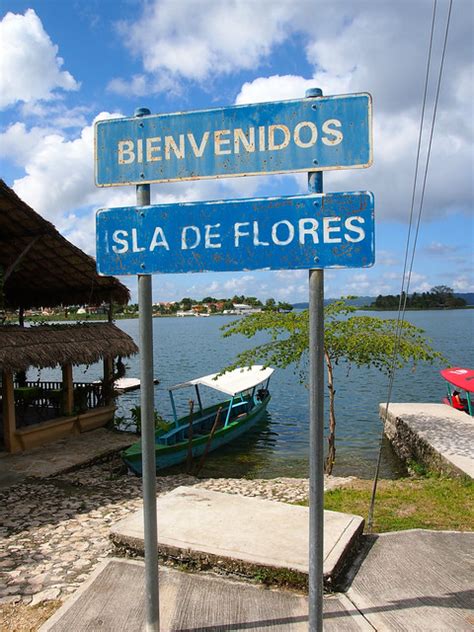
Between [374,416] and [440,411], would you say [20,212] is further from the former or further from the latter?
[374,416]

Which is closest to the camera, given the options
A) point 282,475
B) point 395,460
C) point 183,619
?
point 183,619

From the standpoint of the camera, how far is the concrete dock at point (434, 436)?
35.6 feet

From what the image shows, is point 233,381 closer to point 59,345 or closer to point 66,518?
point 59,345

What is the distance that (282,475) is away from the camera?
14047 mm

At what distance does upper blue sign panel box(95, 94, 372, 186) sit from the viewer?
2.91m

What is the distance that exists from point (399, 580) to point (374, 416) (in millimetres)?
18202

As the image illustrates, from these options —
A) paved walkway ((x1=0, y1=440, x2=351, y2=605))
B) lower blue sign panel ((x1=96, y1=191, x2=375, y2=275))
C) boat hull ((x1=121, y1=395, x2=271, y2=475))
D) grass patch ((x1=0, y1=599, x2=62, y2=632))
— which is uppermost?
lower blue sign panel ((x1=96, y1=191, x2=375, y2=275))

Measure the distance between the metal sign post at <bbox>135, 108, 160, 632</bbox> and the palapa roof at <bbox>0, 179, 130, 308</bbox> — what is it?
8780mm

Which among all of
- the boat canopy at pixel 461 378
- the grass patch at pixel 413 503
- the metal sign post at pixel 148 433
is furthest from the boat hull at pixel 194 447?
the metal sign post at pixel 148 433

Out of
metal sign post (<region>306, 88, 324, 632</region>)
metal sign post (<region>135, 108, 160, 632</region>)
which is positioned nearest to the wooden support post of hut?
metal sign post (<region>135, 108, 160, 632</region>)

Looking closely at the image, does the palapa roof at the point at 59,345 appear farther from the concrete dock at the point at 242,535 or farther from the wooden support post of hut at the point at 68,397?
the concrete dock at the point at 242,535

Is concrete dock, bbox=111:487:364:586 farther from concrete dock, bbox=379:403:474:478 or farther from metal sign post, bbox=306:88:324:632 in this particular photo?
concrete dock, bbox=379:403:474:478

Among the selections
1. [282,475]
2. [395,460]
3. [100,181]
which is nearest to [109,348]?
[282,475]

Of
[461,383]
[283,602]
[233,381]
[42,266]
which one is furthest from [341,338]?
[42,266]
